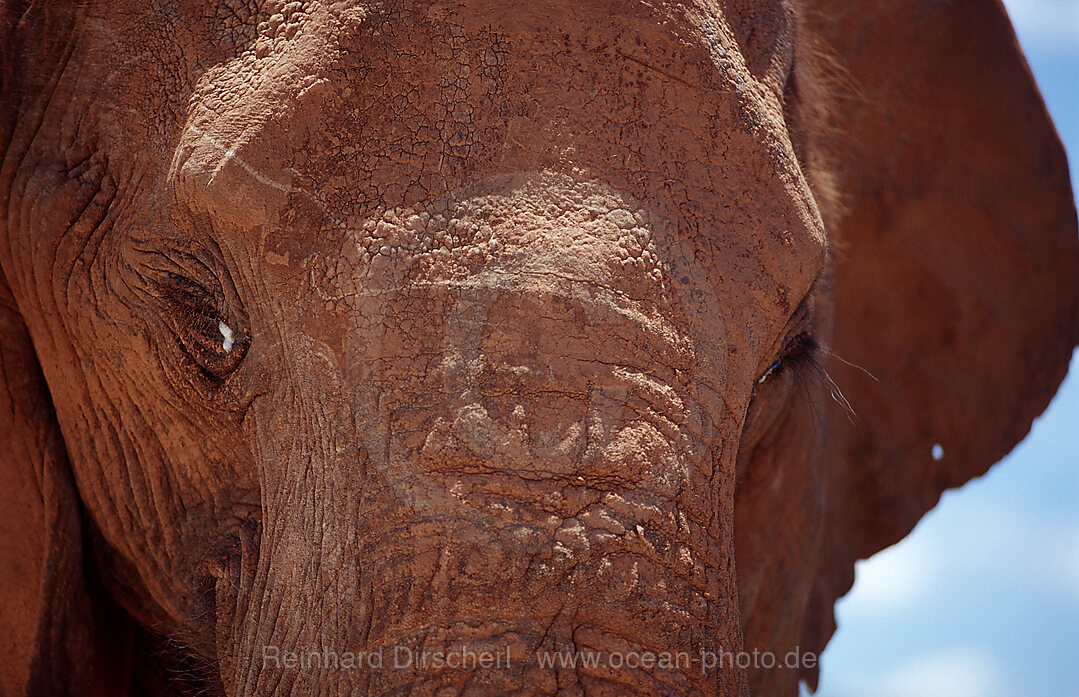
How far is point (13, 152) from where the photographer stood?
5.61 feet

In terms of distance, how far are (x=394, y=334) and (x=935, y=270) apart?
153 cm

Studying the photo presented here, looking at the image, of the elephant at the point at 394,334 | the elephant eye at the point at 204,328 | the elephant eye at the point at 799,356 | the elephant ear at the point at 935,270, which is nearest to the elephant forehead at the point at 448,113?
the elephant at the point at 394,334

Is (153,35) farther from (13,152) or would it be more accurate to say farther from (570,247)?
(570,247)

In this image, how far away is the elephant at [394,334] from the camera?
124 cm

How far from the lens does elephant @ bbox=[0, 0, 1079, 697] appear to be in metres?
1.24

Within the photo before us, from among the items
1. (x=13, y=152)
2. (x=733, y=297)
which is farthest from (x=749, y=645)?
(x=13, y=152)

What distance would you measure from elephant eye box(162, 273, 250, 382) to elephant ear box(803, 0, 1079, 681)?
1182 mm

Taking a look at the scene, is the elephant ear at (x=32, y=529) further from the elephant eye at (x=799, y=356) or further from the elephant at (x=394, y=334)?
the elephant eye at (x=799, y=356)

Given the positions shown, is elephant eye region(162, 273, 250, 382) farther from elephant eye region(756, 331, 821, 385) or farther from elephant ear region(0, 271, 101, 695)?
elephant eye region(756, 331, 821, 385)

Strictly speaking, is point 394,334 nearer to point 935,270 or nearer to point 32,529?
point 32,529

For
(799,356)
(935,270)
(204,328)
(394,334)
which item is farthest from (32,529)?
(935,270)

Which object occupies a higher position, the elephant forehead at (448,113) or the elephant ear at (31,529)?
the elephant forehead at (448,113)

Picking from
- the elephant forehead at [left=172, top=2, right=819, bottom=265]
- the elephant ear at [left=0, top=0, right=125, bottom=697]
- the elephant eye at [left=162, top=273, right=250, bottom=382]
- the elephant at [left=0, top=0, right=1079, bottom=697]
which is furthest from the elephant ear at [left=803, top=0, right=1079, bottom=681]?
the elephant ear at [left=0, top=0, right=125, bottom=697]

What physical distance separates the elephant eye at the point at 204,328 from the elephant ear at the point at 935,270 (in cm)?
118
